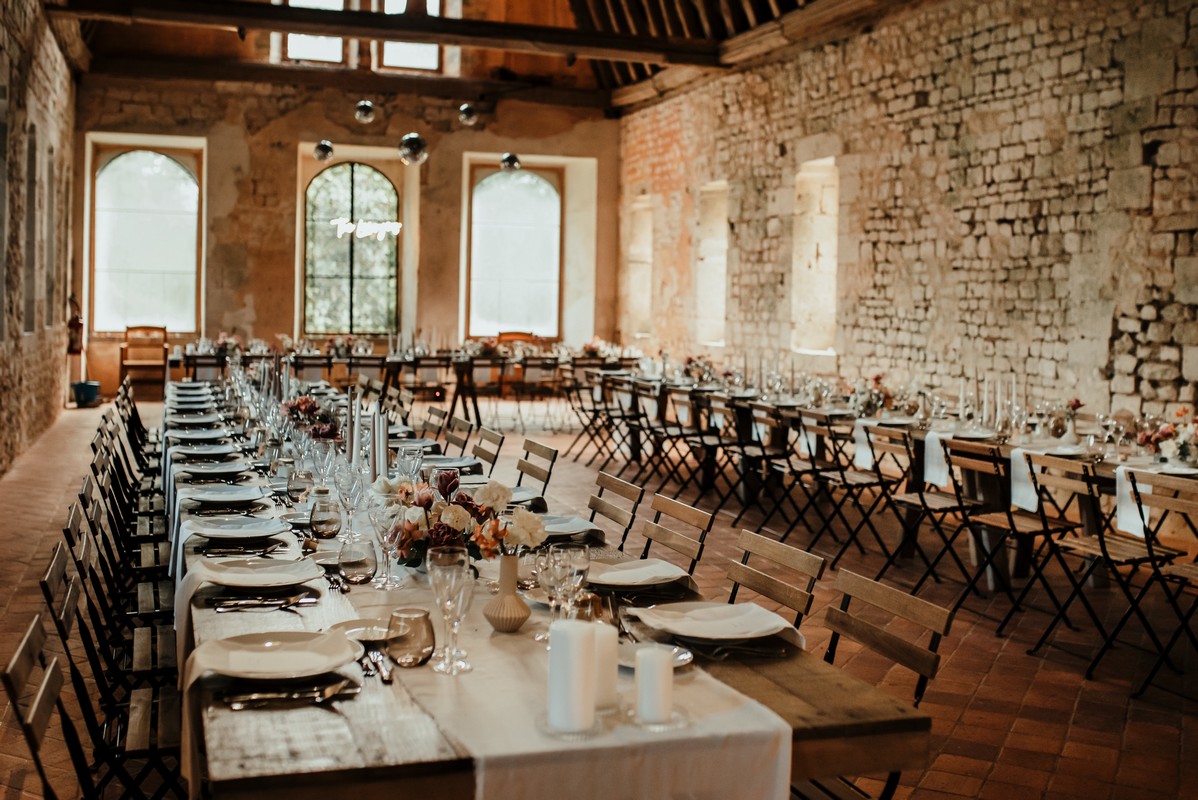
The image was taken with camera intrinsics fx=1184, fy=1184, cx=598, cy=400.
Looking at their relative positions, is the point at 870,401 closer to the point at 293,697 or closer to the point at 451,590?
the point at 451,590

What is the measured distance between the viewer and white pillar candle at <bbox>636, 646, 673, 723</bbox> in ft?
6.93

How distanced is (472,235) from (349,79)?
2.75 m

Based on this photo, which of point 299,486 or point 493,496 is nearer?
point 493,496

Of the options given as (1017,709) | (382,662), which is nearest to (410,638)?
(382,662)

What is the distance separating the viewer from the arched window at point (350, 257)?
657 inches

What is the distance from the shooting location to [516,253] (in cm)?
1741


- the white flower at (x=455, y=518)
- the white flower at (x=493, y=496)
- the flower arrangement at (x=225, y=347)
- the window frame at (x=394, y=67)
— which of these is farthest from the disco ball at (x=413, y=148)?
the white flower at (x=455, y=518)

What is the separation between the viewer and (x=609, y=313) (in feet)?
56.5

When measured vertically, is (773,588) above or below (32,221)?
below

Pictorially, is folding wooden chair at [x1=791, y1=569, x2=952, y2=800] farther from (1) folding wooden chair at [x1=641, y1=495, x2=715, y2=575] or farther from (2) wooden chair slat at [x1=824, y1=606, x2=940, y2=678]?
(1) folding wooden chair at [x1=641, y1=495, x2=715, y2=575]

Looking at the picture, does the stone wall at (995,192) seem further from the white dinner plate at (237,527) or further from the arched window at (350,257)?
the white dinner plate at (237,527)

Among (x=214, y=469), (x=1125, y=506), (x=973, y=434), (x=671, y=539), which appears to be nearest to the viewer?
(x=671, y=539)

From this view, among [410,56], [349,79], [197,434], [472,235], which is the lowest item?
[197,434]

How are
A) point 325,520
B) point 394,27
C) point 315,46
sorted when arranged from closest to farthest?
point 325,520, point 394,27, point 315,46
